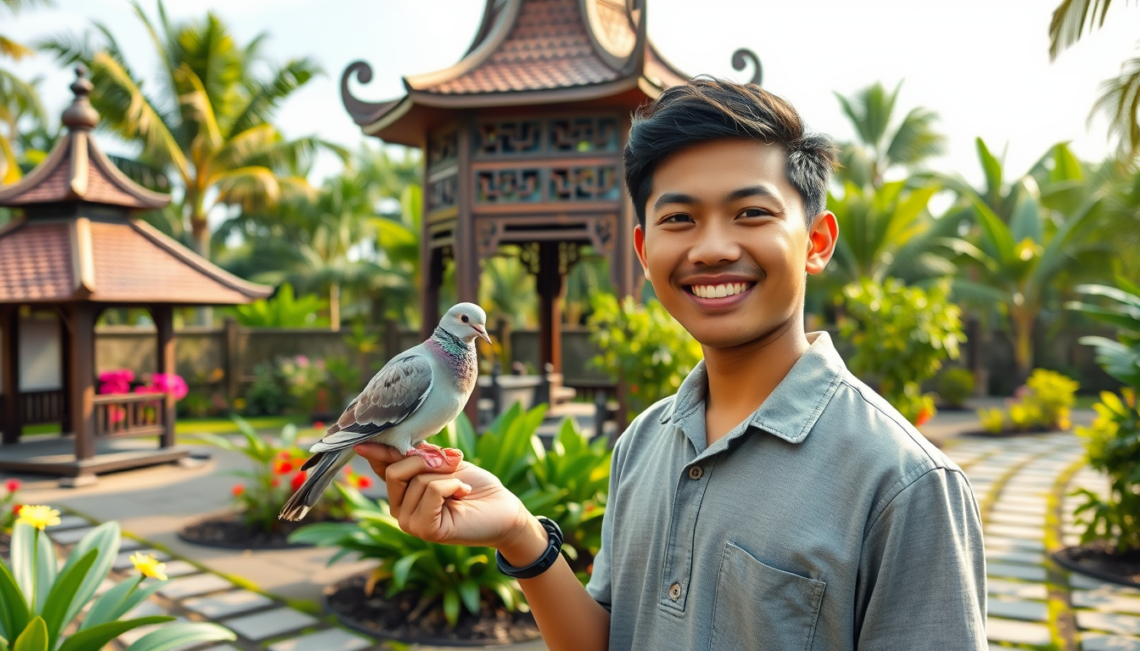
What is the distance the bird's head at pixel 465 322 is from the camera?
1.76 meters

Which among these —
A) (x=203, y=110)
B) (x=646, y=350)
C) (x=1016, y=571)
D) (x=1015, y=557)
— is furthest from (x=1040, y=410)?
(x=203, y=110)

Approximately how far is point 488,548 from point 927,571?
3815mm

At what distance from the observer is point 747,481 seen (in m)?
1.42

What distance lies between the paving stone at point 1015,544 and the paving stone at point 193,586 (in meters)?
5.86

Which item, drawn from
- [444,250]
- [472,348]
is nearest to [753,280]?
[472,348]

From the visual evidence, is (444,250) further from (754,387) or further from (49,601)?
(754,387)

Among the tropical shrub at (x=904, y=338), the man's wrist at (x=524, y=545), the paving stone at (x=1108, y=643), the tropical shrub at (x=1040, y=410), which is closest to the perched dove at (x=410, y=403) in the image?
the man's wrist at (x=524, y=545)

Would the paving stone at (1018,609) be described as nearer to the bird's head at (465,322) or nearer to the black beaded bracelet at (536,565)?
the black beaded bracelet at (536,565)

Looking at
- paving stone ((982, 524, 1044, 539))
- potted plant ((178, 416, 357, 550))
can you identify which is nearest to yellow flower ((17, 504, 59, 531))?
potted plant ((178, 416, 357, 550))

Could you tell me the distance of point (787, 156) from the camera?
1512mm

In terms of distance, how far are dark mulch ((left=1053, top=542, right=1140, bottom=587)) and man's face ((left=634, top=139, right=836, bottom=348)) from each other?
216 inches

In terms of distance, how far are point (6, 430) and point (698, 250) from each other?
1190cm

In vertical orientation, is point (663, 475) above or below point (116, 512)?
above

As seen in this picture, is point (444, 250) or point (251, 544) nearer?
point (251, 544)
